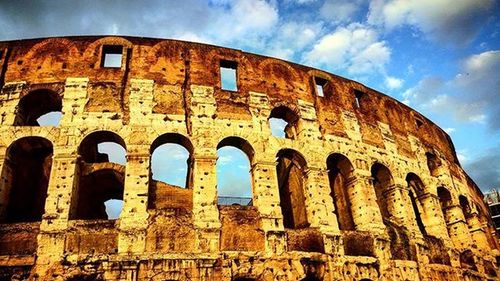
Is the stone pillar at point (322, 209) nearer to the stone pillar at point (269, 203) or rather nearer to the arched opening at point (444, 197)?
the stone pillar at point (269, 203)

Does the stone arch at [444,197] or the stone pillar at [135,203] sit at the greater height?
the stone arch at [444,197]

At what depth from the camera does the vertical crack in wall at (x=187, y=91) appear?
11023mm

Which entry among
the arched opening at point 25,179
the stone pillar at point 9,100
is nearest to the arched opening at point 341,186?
the arched opening at point 25,179

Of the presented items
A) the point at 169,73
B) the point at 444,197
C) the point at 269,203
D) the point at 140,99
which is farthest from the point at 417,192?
the point at 140,99

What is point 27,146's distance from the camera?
35.4ft

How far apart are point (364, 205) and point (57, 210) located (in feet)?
28.1

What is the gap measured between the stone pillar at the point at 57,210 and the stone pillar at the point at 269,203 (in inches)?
186

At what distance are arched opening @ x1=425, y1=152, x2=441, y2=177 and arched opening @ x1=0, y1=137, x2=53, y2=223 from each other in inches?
559

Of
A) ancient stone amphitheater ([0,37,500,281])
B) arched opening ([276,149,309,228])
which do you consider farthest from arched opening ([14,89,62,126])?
arched opening ([276,149,309,228])

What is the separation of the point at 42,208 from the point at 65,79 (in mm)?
3762

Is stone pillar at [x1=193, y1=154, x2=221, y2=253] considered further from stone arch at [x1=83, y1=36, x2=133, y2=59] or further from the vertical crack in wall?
stone arch at [x1=83, y1=36, x2=133, y2=59]

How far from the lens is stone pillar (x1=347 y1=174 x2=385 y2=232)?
11773 millimetres

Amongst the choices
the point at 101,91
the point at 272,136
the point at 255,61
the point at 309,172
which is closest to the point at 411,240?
the point at 309,172

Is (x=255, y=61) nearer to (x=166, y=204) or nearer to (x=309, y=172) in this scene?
(x=309, y=172)
